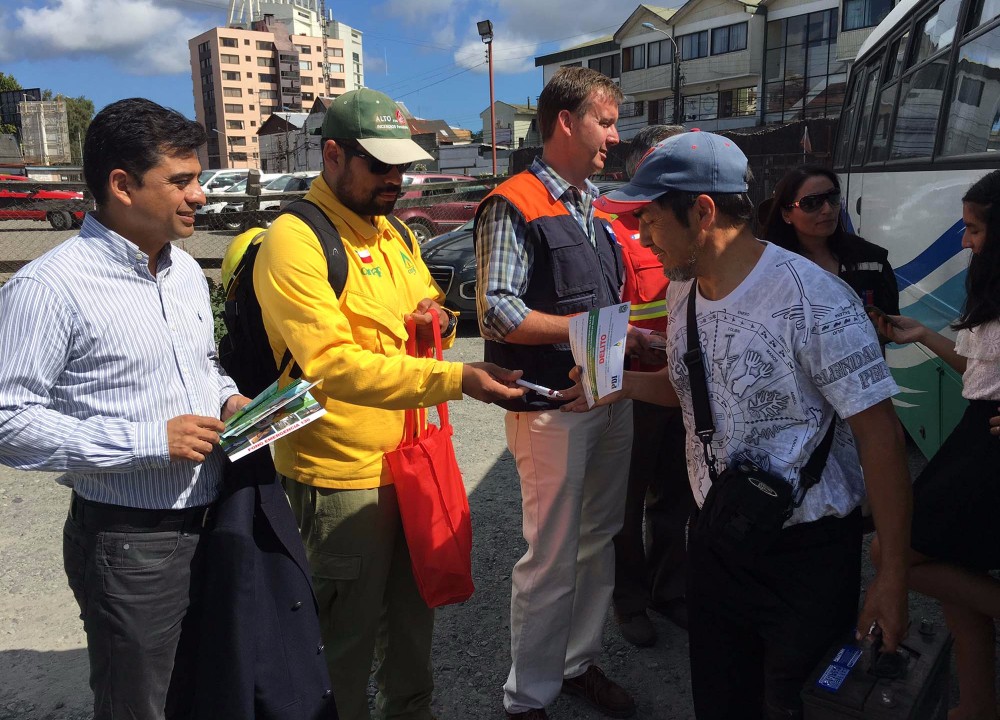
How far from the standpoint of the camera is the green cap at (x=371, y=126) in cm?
240

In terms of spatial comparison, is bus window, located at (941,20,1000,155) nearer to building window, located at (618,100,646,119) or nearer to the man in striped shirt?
the man in striped shirt

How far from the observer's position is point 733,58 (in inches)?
1965

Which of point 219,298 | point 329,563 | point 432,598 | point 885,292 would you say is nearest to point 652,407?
point 885,292

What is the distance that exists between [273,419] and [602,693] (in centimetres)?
190

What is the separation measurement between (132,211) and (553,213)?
1.40m

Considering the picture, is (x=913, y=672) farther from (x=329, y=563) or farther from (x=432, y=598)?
(x=329, y=563)

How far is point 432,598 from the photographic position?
2574 mm

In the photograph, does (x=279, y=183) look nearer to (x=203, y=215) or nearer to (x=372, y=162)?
(x=203, y=215)

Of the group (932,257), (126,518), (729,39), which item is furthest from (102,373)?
(729,39)

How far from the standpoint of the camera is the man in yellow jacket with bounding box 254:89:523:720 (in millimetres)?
2242

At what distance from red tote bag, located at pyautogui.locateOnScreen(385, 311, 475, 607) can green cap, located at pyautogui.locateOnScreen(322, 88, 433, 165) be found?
54 cm

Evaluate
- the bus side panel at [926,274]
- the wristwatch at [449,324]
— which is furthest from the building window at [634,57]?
the wristwatch at [449,324]

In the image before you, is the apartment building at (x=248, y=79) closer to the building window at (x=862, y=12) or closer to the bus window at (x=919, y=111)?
the building window at (x=862, y=12)

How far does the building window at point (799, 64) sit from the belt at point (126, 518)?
4454 cm
